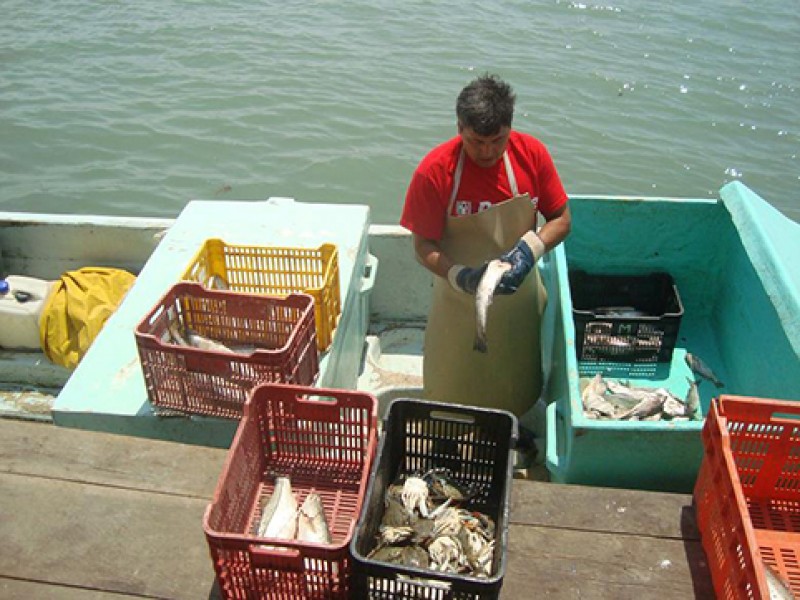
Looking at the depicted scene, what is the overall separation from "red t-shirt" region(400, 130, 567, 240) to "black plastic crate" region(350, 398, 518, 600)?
1.05 m

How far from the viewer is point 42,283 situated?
16.0ft

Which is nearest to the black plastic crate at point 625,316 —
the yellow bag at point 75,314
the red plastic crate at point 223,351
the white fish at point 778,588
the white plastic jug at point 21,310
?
the red plastic crate at point 223,351

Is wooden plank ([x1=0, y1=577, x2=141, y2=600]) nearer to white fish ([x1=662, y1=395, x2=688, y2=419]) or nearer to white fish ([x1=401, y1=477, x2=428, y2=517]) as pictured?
white fish ([x1=401, y1=477, x2=428, y2=517])

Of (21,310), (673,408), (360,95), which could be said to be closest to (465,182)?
(673,408)

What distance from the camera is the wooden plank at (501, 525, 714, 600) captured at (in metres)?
2.33

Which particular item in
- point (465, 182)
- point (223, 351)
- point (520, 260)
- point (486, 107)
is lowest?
point (223, 351)

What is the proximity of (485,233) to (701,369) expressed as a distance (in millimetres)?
1752

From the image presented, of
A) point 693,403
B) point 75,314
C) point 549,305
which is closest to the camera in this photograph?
point 693,403

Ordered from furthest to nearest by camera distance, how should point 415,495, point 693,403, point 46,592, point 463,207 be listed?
point 693,403 → point 463,207 → point 415,495 → point 46,592

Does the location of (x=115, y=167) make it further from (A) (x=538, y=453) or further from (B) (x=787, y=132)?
(B) (x=787, y=132)

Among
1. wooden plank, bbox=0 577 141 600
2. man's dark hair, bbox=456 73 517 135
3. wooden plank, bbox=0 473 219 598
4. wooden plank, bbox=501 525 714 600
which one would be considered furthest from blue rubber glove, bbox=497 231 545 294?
wooden plank, bbox=0 577 141 600

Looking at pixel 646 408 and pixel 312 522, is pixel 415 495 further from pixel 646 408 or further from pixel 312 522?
pixel 646 408

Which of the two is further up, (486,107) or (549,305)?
(486,107)

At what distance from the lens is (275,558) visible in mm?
2070
